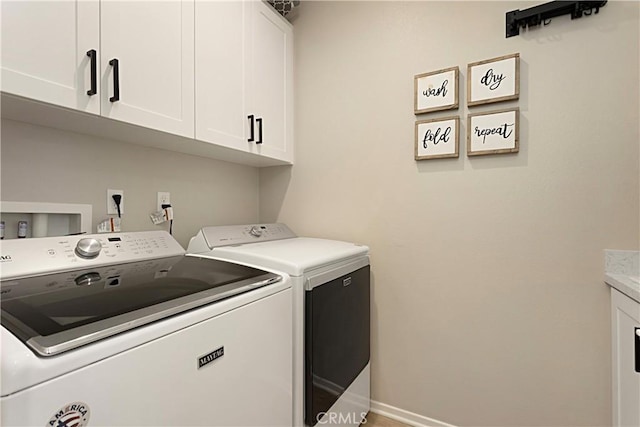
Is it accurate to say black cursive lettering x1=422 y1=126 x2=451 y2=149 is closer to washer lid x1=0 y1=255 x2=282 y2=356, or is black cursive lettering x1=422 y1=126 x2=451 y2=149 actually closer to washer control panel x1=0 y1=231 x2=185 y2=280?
washer lid x1=0 y1=255 x2=282 y2=356

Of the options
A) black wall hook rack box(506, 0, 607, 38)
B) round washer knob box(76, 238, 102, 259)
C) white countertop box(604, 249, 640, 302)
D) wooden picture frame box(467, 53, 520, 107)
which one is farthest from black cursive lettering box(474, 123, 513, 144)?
round washer knob box(76, 238, 102, 259)

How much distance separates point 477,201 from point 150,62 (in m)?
1.52

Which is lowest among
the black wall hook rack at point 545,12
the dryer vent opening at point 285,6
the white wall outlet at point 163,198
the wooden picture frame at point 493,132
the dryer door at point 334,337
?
the dryer door at point 334,337

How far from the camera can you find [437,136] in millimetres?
1628

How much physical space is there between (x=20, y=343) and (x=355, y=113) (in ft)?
5.55

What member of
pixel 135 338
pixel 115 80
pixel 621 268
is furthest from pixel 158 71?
pixel 621 268

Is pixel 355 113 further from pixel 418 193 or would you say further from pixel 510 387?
pixel 510 387

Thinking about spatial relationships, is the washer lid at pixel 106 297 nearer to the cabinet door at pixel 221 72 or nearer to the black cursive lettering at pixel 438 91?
the cabinet door at pixel 221 72

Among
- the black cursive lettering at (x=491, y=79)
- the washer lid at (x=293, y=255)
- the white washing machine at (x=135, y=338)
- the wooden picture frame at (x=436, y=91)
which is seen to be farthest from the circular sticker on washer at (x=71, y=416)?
the black cursive lettering at (x=491, y=79)

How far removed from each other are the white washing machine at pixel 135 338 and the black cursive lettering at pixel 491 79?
1.28 metres

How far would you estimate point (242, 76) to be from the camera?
1631mm

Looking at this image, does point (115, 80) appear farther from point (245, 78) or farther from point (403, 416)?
point (403, 416)

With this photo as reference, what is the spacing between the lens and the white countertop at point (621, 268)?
A: 1.22 m

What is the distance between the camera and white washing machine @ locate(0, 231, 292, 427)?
565 millimetres
